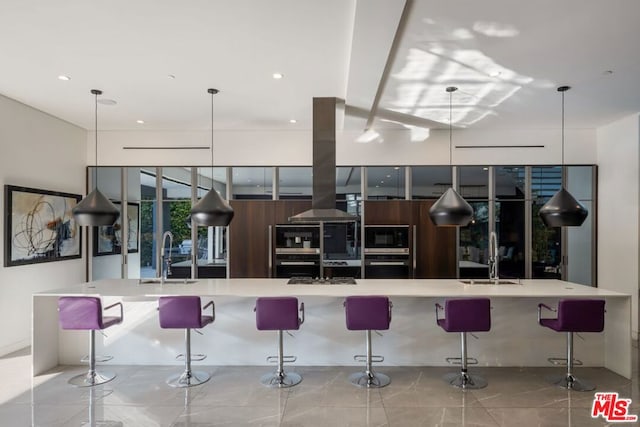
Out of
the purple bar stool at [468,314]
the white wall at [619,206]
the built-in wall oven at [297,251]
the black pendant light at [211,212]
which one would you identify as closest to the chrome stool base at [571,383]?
the purple bar stool at [468,314]

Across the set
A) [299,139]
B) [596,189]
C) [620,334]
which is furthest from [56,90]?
[596,189]

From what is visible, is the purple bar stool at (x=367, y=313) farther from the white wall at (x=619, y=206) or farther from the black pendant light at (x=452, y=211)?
the white wall at (x=619, y=206)

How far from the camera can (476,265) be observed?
20.5 ft

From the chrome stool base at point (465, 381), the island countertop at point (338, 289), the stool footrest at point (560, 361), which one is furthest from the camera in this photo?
the stool footrest at point (560, 361)

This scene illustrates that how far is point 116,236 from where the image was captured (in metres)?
6.48

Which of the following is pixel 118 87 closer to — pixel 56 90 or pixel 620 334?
pixel 56 90

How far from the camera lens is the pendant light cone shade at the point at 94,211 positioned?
3838 mm

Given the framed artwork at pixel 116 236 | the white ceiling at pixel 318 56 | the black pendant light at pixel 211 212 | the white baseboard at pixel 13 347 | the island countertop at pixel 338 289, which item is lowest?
the white baseboard at pixel 13 347

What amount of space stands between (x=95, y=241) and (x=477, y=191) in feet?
20.8

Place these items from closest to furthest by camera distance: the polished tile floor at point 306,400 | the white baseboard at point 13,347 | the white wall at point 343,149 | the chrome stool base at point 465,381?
the polished tile floor at point 306,400
the chrome stool base at point 465,381
the white baseboard at point 13,347
the white wall at point 343,149

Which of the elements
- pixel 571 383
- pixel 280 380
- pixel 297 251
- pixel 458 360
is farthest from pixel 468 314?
pixel 297 251

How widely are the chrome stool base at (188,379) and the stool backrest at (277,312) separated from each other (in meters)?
0.89

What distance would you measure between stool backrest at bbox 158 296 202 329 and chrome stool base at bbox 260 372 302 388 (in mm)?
864

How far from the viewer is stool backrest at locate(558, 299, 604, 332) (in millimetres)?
3543
